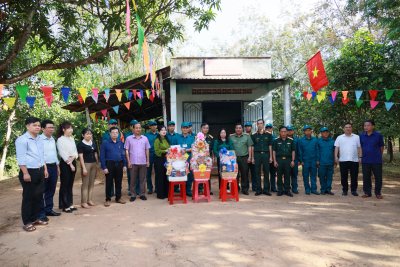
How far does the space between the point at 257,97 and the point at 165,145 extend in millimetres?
4839

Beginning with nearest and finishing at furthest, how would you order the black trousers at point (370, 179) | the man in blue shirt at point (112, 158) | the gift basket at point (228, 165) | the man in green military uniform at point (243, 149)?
the man in blue shirt at point (112, 158)
the gift basket at point (228, 165)
the black trousers at point (370, 179)
the man in green military uniform at point (243, 149)

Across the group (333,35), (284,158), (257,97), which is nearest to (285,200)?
(284,158)

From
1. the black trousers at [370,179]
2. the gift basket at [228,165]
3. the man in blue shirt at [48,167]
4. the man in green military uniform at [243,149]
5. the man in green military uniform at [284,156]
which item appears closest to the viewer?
the man in blue shirt at [48,167]

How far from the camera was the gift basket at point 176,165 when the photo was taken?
501 centimetres

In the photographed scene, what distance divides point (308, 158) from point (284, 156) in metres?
0.62

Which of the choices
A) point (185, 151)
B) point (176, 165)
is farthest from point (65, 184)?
point (185, 151)

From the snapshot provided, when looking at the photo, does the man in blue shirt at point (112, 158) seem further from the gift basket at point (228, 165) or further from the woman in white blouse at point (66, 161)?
the gift basket at point (228, 165)

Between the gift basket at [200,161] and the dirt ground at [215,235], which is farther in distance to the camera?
the gift basket at [200,161]

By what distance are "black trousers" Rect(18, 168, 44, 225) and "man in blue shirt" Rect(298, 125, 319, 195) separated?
16.6 feet

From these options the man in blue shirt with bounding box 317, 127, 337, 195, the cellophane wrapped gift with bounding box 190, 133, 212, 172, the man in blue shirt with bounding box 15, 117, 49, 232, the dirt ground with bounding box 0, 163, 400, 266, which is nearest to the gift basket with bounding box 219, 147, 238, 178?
the cellophane wrapped gift with bounding box 190, 133, 212, 172

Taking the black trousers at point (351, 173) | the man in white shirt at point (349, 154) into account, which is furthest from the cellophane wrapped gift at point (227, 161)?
the black trousers at point (351, 173)

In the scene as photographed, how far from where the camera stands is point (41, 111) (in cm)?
1279

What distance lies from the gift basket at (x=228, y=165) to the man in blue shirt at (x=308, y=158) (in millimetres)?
1775

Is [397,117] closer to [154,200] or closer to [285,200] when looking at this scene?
[285,200]
